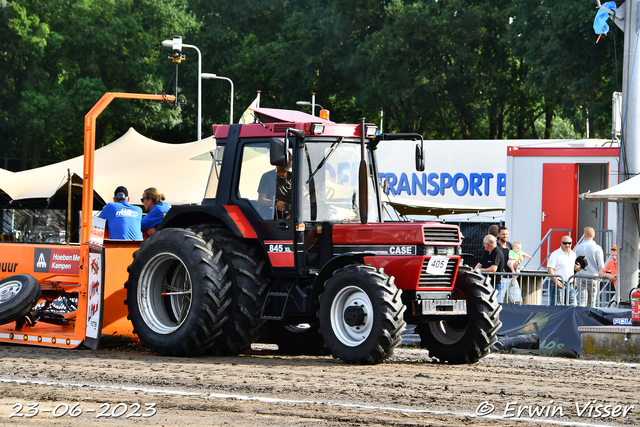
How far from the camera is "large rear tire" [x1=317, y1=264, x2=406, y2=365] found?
8523 mm

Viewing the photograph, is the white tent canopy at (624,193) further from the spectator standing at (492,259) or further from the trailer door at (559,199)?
the trailer door at (559,199)

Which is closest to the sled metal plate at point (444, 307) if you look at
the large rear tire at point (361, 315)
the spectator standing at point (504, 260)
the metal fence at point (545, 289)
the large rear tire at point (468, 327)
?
the large rear tire at point (468, 327)

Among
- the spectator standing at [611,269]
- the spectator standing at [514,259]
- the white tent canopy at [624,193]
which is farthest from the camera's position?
the spectator standing at [514,259]

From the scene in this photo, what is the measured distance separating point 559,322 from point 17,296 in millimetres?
7011

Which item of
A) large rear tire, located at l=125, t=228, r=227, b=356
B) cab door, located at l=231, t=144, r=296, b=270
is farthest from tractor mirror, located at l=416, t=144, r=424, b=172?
large rear tire, located at l=125, t=228, r=227, b=356

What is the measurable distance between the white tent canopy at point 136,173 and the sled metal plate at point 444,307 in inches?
445

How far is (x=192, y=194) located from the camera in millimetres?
19859

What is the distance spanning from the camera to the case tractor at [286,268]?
892 centimetres

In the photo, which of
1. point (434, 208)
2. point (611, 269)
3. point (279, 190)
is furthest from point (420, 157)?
point (434, 208)

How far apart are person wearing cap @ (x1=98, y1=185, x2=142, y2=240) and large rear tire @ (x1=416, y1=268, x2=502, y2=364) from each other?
3845 millimetres

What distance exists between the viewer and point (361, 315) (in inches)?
344

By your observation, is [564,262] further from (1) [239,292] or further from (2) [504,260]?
(1) [239,292]

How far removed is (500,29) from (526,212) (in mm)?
21277

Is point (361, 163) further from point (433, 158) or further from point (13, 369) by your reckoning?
point (433, 158)
